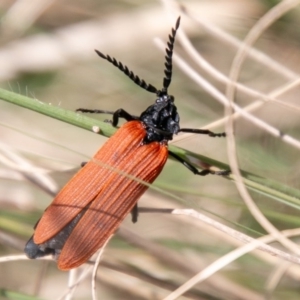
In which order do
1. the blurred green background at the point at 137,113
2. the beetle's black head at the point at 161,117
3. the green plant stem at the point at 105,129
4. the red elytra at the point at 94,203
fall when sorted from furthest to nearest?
1. the blurred green background at the point at 137,113
2. the beetle's black head at the point at 161,117
3. the red elytra at the point at 94,203
4. the green plant stem at the point at 105,129

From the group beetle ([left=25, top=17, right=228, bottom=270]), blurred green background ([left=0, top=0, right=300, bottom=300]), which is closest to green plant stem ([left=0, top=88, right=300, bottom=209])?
beetle ([left=25, top=17, right=228, bottom=270])

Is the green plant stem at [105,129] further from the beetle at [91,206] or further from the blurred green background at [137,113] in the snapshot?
the blurred green background at [137,113]

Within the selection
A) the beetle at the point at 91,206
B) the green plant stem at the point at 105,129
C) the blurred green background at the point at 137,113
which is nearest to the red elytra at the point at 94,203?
the beetle at the point at 91,206

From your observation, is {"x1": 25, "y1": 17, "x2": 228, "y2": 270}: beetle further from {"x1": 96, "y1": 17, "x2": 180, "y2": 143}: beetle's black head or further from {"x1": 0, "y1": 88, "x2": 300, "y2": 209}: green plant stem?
{"x1": 96, "y1": 17, "x2": 180, "y2": 143}: beetle's black head

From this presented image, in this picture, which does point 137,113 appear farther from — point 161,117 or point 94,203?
point 94,203

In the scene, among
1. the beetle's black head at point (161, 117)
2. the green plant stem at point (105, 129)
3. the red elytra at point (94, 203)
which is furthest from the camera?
the beetle's black head at point (161, 117)

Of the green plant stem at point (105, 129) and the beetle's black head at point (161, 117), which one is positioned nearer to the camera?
the green plant stem at point (105, 129)

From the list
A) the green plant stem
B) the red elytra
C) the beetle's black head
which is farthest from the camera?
the beetle's black head

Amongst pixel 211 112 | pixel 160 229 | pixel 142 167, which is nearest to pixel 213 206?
pixel 160 229

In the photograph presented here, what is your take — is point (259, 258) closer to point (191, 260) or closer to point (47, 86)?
point (191, 260)
